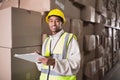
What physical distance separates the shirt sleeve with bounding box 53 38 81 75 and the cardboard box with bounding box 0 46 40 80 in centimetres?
57

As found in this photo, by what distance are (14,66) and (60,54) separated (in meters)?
0.55

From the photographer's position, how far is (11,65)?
1630 mm

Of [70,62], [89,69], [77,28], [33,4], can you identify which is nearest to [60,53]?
[70,62]

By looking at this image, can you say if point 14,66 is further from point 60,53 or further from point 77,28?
point 77,28

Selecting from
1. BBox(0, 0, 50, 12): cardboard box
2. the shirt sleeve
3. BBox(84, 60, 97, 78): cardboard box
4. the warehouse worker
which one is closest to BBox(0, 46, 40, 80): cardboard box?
the warehouse worker

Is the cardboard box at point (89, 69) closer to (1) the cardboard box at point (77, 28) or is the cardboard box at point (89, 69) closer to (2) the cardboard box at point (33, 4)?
(1) the cardboard box at point (77, 28)

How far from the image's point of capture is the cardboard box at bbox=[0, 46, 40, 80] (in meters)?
1.64

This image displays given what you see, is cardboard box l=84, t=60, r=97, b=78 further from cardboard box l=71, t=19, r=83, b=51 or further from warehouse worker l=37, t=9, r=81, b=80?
warehouse worker l=37, t=9, r=81, b=80

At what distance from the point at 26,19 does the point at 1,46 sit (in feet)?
1.24

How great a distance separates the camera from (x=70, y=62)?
1.28 m

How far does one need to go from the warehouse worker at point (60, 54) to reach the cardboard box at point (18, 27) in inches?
15.2

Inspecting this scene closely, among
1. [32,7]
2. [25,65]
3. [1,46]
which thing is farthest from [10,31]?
[32,7]

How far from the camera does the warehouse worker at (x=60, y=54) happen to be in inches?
49.9

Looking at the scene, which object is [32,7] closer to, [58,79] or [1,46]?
[1,46]
